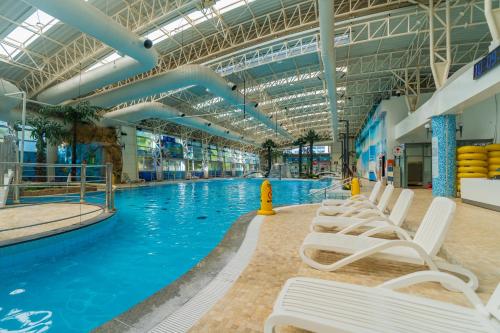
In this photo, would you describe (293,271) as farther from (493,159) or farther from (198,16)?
(198,16)

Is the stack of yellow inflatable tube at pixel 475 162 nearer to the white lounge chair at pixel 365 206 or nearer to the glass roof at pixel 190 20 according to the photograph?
the white lounge chair at pixel 365 206

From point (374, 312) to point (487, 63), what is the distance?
6.90 meters

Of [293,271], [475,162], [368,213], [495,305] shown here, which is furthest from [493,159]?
[495,305]

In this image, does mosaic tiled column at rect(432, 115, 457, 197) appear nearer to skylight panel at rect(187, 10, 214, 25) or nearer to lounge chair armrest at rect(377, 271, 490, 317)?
lounge chair armrest at rect(377, 271, 490, 317)

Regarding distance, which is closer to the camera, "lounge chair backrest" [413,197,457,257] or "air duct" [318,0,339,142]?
"lounge chair backrest" [413,197,457,257]

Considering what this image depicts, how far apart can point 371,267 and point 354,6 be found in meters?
9.57

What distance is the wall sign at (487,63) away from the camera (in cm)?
504

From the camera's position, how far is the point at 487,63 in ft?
17.5

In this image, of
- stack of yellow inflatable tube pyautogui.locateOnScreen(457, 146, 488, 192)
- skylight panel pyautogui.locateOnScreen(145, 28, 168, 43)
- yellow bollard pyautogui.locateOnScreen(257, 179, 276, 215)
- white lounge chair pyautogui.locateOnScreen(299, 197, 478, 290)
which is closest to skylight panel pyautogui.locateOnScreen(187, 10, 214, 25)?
skylight panel pyautogui.locateOnScreen(145, 28, 168, 43)

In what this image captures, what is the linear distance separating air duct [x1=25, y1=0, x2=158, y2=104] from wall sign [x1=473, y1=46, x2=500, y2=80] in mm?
9392

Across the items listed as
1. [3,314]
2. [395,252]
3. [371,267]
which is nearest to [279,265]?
[371,267]

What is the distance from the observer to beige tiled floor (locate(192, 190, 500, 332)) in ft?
5.83

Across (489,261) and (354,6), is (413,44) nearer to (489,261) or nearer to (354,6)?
(354,6)

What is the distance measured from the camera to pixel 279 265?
2.73 metres
